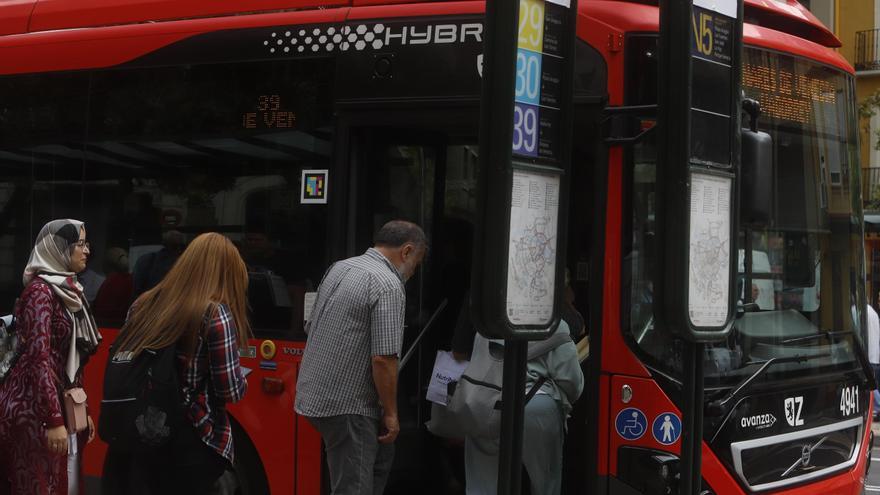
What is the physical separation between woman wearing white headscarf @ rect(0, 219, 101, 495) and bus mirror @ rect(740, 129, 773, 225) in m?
2.81

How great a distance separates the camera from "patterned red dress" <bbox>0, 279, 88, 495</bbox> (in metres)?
4.70

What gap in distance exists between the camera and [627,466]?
16.5ft

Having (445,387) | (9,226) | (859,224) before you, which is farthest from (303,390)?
(859,224)

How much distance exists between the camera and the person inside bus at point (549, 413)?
5207 millimetres

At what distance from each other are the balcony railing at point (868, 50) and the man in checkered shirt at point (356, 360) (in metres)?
24.6

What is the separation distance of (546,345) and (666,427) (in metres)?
Answer: 0.67

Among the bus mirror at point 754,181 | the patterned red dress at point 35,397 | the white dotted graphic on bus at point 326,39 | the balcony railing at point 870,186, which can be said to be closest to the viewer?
the bus mirror at point 754,181

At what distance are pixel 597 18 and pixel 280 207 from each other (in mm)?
1830

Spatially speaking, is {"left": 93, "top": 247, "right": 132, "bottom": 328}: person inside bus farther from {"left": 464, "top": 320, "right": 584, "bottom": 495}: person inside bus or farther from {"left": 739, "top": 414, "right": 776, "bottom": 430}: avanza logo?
{"left": 739, "top": 414, "right": 776, "bottom": 430}: avanza logo

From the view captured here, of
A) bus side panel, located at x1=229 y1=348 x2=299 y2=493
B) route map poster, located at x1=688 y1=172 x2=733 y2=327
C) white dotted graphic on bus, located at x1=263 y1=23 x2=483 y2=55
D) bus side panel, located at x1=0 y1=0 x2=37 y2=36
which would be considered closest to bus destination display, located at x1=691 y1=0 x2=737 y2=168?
route map poster, located at x1=688 y1=172 x2=733 y2=327

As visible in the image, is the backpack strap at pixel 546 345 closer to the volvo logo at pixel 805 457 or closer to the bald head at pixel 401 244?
the bald head at pixel 401 244

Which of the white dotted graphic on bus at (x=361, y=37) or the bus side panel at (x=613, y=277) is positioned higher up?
the white dotted graphic on bus at (x=361, y=37)

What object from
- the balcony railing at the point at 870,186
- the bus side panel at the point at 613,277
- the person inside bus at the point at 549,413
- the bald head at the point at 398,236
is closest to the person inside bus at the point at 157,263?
the bald head at the point at 398,236

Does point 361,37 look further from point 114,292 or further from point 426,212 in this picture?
point 114,292
